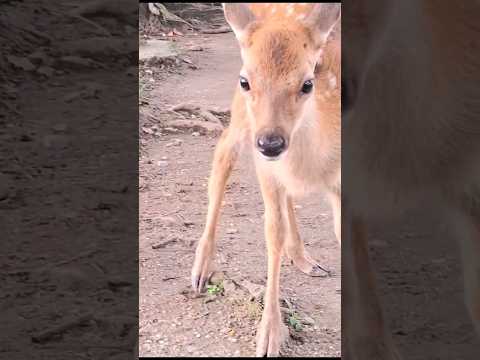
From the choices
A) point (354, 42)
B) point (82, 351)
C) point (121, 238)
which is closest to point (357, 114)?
point (354, 42)

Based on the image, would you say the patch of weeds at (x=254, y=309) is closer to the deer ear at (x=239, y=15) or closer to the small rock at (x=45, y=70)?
the deer ear at (x=239, y=15)

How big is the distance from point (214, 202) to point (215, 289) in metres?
0.15

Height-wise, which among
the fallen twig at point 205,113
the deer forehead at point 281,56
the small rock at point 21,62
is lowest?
the fallen twig at point 205,113

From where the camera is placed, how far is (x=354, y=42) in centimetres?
135

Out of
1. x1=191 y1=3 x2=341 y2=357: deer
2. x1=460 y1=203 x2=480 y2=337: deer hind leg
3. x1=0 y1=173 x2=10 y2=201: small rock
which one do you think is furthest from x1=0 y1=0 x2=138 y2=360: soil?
x1=460 y1=203 x2=480 y2=337: deer hind leg

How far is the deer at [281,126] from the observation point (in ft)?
4.34

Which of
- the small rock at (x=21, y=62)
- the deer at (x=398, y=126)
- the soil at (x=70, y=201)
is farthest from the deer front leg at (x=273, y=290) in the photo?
the small rock at (x=21, y=62)

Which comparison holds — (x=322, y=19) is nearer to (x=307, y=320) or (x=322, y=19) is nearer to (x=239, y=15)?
(x=239, y=15)

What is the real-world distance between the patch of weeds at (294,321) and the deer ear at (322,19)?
463 mm

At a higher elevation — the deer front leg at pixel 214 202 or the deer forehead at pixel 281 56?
the deer forehead at pixel 281 56

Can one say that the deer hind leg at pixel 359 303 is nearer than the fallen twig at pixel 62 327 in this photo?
Yes

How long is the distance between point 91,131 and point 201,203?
67 cm

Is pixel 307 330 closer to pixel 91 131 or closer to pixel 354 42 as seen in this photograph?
pixel 354 42

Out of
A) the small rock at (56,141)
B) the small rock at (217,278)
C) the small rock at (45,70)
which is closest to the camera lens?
the small rock at (217,278)
